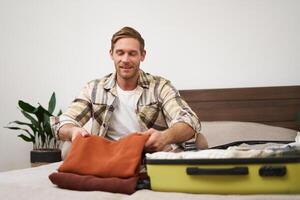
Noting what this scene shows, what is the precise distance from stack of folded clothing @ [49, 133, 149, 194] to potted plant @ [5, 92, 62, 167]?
1.45m

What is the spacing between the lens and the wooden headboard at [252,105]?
235 cm

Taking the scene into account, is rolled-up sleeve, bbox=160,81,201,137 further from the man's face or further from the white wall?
the white wall

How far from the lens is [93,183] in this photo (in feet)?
3.25

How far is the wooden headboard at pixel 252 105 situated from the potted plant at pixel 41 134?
0.92m

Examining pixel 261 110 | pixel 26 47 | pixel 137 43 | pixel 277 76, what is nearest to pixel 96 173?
pixel 137 43

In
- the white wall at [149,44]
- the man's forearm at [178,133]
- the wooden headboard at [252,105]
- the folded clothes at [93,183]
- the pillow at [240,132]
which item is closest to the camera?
the folded clothes at [93,183]

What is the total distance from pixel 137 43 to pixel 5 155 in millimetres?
1769

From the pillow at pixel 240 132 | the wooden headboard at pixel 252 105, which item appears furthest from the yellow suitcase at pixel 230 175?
the wooden headboard at pixel 252 105

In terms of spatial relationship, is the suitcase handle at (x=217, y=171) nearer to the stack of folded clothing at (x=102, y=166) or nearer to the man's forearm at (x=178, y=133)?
the stack of folded clothing at (x=102, y=166)

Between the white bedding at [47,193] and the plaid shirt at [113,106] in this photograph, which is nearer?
the white bedding at [47,193]

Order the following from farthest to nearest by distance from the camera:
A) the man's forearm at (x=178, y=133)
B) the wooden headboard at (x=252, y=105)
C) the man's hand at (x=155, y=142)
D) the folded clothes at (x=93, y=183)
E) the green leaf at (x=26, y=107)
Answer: the green leaf at (x=26, y=107), the wooden headboard at (x=252, y=105), the man's forearm at (x=178, y=133), the man's hand at (x=155, y=142), the folded clothes at (x=93, y=183)

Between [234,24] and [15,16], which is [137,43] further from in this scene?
[15,16]

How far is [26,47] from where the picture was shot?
2.90 metres

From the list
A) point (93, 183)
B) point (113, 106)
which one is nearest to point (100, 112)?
point (113, 106)
